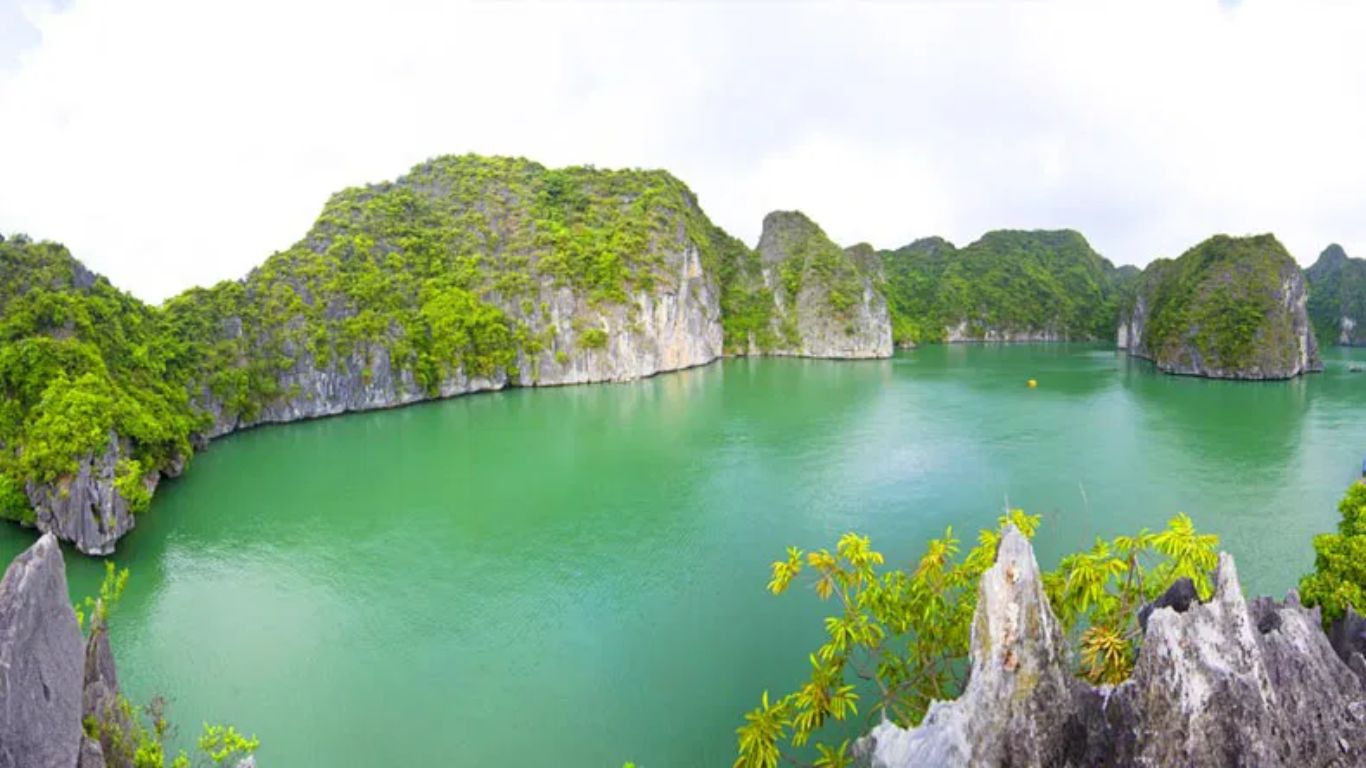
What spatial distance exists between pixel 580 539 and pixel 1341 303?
107683 millimetres

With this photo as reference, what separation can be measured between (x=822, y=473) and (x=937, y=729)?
17.1 meters

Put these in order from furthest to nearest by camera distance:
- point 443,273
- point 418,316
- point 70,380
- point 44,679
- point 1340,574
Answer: point 443,273, point 418,316, point 70,380, point 1340,574, point 44,679

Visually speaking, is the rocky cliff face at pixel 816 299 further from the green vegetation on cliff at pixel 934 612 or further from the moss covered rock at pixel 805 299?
the green vegetation on cliff at pixel 934 612

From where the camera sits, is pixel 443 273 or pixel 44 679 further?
pixel 443 273

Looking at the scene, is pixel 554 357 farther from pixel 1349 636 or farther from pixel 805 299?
pixel 1349 636

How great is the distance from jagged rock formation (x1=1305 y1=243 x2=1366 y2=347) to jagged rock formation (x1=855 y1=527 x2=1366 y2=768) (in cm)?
10775

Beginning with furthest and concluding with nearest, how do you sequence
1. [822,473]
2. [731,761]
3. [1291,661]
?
[822,473] < [731,761] < [1291,661]

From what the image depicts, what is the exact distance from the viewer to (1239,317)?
4797 cm

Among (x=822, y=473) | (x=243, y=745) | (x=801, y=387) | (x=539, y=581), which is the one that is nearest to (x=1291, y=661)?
(x=243, y=745)

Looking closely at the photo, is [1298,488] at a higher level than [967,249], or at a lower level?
lower

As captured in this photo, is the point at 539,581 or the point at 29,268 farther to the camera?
the point at 29,268

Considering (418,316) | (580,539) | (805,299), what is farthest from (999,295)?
(580,539)

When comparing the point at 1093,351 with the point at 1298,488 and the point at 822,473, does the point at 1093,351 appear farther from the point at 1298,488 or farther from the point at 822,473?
the point at 822,473

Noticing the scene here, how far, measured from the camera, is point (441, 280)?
150 feet
